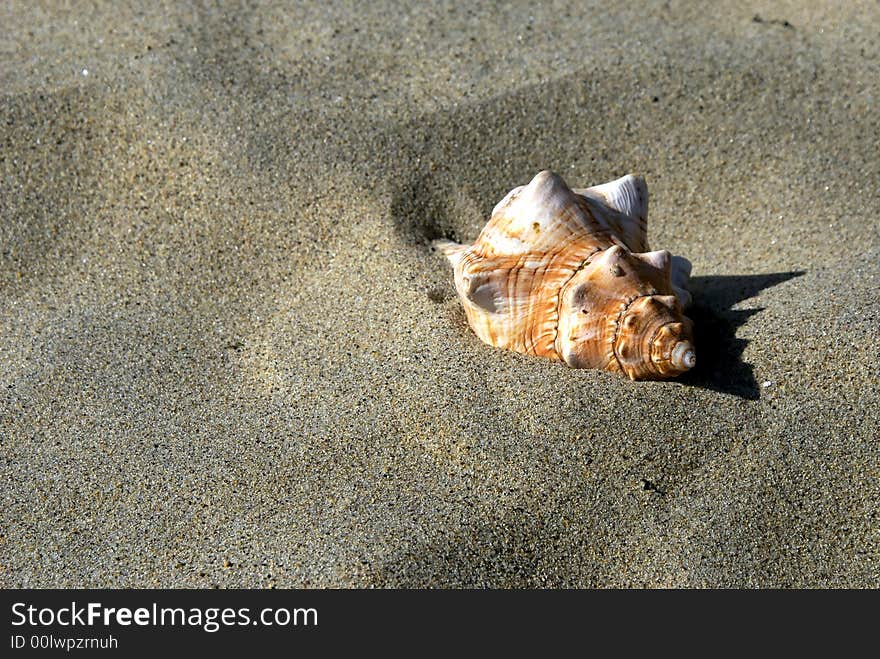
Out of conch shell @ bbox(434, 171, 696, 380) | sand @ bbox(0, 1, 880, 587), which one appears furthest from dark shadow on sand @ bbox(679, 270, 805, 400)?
conch shell @ bbox(434, 171, 696, 380)

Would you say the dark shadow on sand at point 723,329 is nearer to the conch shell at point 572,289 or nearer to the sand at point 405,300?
the sand at point 405,300

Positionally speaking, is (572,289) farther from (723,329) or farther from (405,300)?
(405,300)

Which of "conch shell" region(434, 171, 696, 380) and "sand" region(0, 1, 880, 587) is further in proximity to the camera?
"conch shell" region(434, 171, 696, 380)

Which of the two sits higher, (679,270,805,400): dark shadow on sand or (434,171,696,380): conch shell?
(434,171,696,380): conch shell

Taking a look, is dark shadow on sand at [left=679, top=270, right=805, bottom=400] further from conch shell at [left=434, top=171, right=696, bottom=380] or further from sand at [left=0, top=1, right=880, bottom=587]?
conch shell at [left=434, top=171, right=696, bottom=380]

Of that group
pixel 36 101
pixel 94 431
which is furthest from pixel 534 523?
pixel 36 101

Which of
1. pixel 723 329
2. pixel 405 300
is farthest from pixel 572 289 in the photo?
pixel 405 300

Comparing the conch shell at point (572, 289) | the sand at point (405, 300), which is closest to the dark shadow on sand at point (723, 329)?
the sand at point (405, 300)

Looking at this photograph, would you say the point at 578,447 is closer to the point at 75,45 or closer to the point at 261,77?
the point at 261,77
